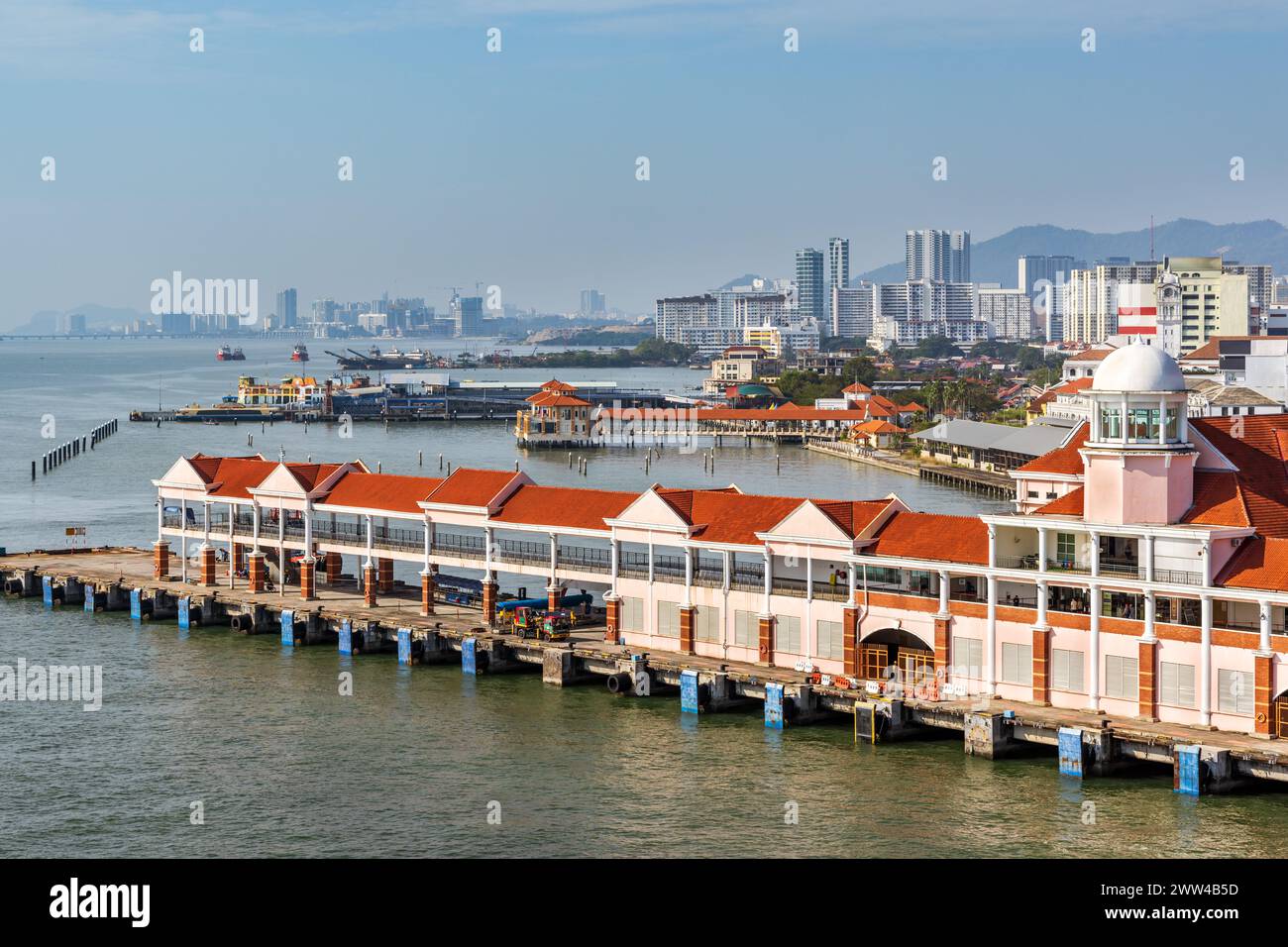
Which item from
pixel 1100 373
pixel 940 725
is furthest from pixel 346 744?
pixel 1100 373

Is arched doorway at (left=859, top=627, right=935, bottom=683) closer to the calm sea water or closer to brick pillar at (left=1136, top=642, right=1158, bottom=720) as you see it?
the calm sea water

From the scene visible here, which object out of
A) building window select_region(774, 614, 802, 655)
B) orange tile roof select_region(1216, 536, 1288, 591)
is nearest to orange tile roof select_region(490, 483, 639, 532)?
building window select_region(774, 614, 802, 655)

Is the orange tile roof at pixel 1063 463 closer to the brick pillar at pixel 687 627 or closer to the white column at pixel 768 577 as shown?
the white column at pixel 768 577

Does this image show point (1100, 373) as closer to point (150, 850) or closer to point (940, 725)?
point (940, 725)

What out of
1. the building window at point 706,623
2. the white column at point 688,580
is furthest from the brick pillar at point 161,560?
the building window at point 706,623

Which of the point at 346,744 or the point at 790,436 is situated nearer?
the point at 346,744
